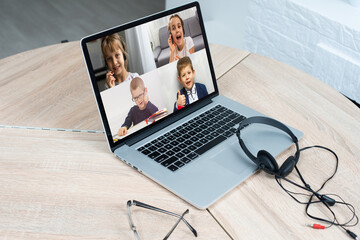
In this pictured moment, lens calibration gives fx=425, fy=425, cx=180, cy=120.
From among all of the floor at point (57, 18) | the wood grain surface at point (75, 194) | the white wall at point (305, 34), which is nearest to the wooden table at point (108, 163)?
the wood grain surface at point (75, 194)

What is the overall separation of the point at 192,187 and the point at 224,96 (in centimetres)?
42


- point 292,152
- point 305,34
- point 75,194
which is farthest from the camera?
point 305,34

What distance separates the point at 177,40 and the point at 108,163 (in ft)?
1.22

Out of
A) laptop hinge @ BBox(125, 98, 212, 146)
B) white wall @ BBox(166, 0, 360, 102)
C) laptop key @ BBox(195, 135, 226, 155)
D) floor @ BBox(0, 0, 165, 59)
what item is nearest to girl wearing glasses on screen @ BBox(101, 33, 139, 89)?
laptop hinge @ BBox(125, 98, 212, 146)

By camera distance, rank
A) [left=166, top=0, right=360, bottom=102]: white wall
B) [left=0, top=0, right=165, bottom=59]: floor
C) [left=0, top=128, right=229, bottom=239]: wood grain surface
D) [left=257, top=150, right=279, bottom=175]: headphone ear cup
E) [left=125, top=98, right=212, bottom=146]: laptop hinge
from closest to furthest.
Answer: [left=0, top=128, right=229, bottom=239]: wood grain surface → [left=257, top=150, right=279, bottom=175]: headphone ear cup → [left=125, top=98, right=212, bottom=146]: laptop hinge → [left=166, top=0, right=360, bottom=102]: white wall → [left=0, top=0, right=165, bottom=59]: floor

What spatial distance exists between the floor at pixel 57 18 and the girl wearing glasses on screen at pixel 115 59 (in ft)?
7.31

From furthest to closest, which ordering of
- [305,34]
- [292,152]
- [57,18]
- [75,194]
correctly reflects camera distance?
[57,18]
[305,34]
[292,152]
[75,194]

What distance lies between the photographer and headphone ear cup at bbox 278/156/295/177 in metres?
0.96

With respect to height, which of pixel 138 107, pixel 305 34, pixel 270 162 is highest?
pixel 138 107

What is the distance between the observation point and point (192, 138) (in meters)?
1.07

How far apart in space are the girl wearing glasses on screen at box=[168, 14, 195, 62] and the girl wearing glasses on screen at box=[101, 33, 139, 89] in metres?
0.15

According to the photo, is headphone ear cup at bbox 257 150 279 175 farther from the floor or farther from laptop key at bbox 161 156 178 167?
the floor

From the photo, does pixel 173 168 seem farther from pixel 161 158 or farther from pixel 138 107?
pixel 138 107

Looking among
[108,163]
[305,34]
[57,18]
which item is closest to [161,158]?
[108,163]
